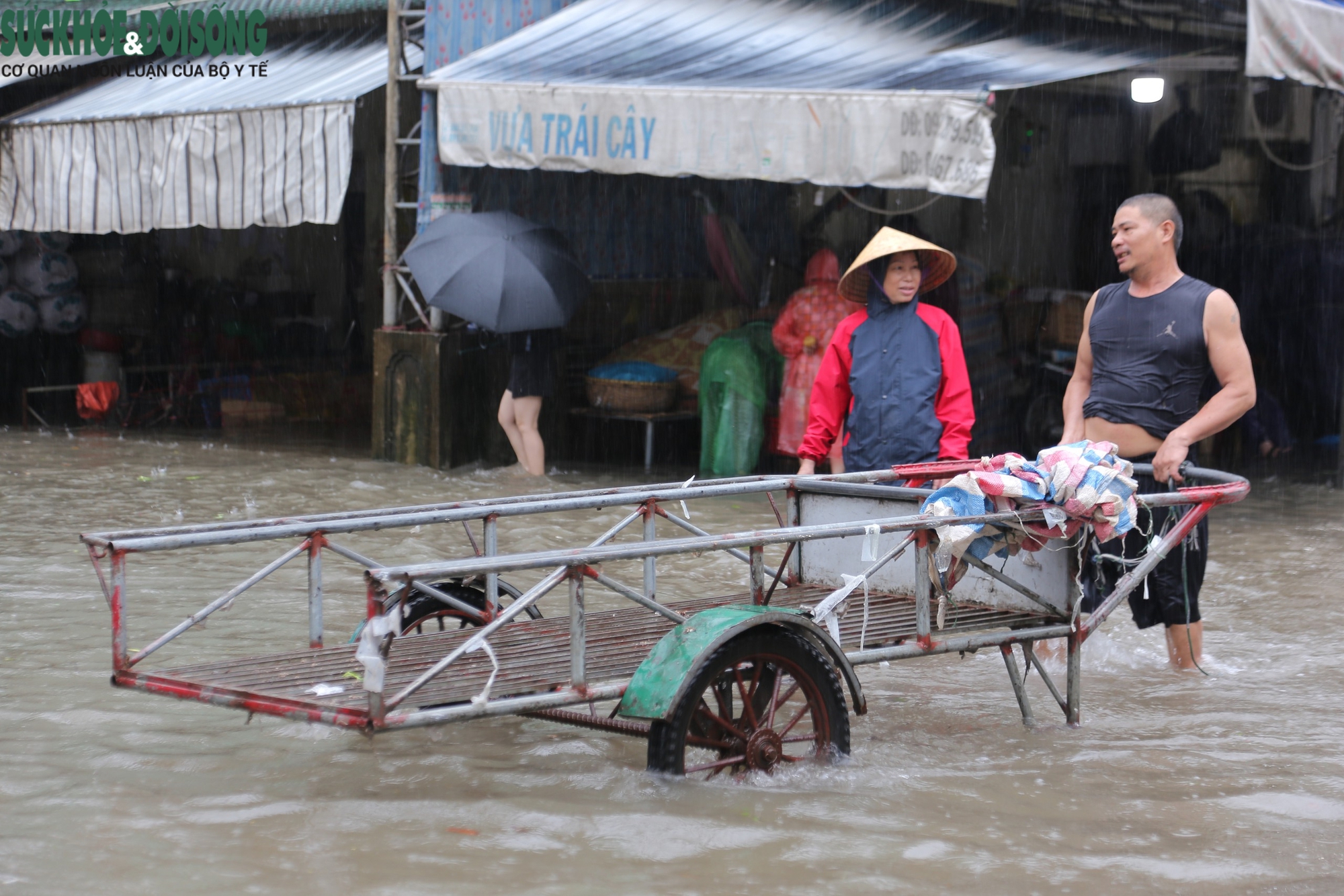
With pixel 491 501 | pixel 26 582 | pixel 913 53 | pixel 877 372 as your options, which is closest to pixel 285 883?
pixel 491 501

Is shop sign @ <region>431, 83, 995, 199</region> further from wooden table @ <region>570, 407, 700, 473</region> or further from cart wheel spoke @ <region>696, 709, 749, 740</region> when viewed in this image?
cart wheel spoke @ <region>696, 709, 749, 740</region>

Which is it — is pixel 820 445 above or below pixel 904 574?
above

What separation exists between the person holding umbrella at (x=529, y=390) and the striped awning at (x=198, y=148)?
210 cm

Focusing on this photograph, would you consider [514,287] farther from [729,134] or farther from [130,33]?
[130,33]

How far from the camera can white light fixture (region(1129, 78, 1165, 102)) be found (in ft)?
40.7

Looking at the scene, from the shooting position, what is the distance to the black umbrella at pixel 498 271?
973cm

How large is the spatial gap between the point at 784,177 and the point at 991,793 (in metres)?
5.46

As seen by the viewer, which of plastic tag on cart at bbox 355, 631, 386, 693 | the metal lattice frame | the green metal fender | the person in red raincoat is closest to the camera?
plastic tag on cart at bbox 355, 631, 386, 693

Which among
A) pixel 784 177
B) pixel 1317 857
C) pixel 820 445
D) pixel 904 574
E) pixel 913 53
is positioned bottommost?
pixel 1317 857

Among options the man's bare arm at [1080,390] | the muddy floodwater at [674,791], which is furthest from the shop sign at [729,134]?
the muddy floodwater at [674,791]

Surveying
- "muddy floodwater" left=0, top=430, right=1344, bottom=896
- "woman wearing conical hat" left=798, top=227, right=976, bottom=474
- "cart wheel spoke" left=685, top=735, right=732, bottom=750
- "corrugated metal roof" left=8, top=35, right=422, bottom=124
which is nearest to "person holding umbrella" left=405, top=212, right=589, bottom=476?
"corrugated metal roof" left=8, top=35, right=422, bottom=124

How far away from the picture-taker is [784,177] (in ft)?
29.4

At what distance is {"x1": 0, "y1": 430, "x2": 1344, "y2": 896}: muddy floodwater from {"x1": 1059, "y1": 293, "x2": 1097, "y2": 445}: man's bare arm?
39.1 inches

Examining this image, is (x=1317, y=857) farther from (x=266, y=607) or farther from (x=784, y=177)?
(x=784, y=177)
